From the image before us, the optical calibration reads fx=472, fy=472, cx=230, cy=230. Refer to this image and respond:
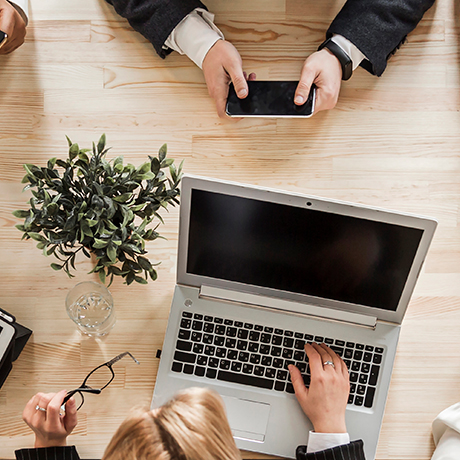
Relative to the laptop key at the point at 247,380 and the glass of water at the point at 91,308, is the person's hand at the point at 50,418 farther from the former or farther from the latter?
the laptop key at the point at 247,380

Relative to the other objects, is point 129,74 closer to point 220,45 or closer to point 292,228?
point 220,45

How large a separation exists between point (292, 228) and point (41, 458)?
2.06 feet

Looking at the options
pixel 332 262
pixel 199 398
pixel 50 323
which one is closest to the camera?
pixel 199 398

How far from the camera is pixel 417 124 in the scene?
1.03 metres

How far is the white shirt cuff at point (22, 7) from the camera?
102 cm

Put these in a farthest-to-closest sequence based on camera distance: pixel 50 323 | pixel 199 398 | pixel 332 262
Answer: pixel 50 323, pixel 332 262, pixel 199 398

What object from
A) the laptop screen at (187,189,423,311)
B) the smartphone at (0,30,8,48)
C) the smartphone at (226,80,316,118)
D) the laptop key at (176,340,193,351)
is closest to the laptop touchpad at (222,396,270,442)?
the laptop key at (176,340,193,351)

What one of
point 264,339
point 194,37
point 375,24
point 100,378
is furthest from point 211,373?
point 375,24

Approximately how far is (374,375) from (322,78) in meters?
0.61

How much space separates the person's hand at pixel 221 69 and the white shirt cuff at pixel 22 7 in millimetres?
413

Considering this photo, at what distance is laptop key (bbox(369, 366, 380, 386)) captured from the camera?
923 mm

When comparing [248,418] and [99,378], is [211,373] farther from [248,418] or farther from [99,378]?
[99,378]

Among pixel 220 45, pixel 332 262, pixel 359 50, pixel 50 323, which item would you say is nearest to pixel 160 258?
pixel 50 323

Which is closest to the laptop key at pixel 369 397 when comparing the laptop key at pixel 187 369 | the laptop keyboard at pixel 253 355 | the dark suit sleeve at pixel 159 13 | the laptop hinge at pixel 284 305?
the laptop keyboard at pixel 253 355
